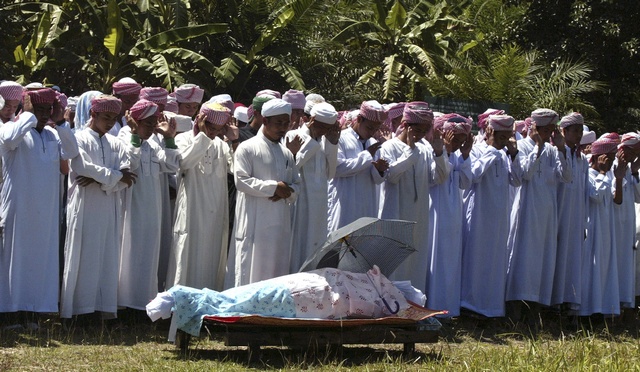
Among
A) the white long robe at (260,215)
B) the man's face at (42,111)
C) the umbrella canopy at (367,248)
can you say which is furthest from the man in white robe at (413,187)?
the man's face at (42,111)

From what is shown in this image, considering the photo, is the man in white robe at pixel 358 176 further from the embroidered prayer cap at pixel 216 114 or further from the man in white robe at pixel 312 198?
the embroidered prayer cap at pixel 216 114

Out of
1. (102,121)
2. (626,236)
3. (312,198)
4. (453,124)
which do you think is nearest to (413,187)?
(453,124)

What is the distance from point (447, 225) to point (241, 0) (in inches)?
414

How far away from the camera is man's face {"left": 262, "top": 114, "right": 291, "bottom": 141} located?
9.60 meters

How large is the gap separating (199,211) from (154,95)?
1.24 meters

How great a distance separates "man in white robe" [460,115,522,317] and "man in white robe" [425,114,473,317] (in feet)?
0.64

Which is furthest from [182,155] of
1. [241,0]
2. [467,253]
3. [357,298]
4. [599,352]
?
[241,0]

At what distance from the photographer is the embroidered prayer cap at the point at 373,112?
10641mm

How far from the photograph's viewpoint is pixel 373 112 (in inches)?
420

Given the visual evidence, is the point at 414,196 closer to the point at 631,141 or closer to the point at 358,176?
the point at 358,176

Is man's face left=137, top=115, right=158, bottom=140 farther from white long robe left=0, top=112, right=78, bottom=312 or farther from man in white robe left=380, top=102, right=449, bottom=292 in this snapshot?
man in white robe left=380, top=102, right=449, bottom=292

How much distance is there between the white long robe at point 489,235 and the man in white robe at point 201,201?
2.82m

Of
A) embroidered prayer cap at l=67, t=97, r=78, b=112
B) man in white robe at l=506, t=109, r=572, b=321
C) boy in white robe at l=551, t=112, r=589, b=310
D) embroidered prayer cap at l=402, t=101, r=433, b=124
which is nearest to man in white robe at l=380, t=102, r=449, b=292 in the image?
embroidered prayer cap at l=402, t=101, r=433, b=124

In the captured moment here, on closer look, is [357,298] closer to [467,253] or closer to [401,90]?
[467,253]
